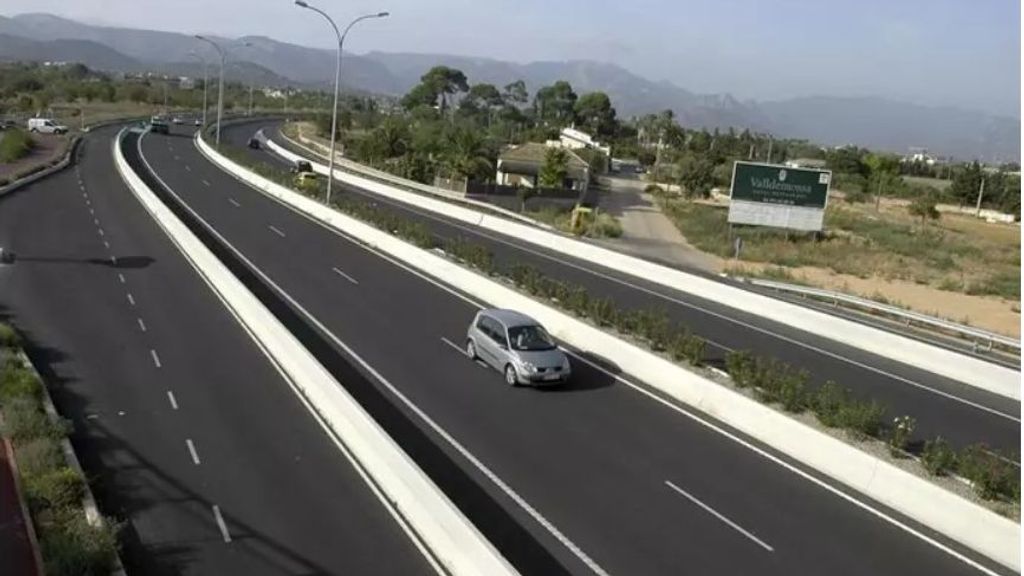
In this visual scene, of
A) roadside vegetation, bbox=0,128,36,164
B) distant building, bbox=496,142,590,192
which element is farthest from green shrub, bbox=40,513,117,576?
distant building, bbox=496,142,590,192

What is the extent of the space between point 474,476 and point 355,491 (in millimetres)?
1981

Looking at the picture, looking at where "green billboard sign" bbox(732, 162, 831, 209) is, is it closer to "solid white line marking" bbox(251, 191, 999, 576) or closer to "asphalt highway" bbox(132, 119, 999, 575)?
"solid white line marking" bbox(251, 191, 999, 576)

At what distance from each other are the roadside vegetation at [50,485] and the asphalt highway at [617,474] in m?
5.73

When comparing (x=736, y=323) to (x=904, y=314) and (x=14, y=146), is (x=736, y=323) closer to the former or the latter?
(x=904, y=314)

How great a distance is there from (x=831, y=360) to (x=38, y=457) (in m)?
19.2

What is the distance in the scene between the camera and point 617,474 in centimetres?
1620

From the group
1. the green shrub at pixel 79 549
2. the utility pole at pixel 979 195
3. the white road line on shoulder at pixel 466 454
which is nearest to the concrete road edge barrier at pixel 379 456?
the white road line on shoulder at pixel 466 454

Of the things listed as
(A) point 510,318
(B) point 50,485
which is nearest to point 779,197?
(A) point 510,318

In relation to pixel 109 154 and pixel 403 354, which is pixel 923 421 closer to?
pixel 403 354

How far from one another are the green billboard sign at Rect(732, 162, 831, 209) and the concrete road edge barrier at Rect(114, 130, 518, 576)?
33094 mm

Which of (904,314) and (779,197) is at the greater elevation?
(779,197)

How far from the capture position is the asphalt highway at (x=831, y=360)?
20438 millimetres

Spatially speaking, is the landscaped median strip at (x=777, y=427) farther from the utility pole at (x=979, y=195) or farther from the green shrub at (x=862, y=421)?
the utility pole at (x=979, y=195)

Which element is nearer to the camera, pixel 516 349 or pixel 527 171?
pixel 516 349
